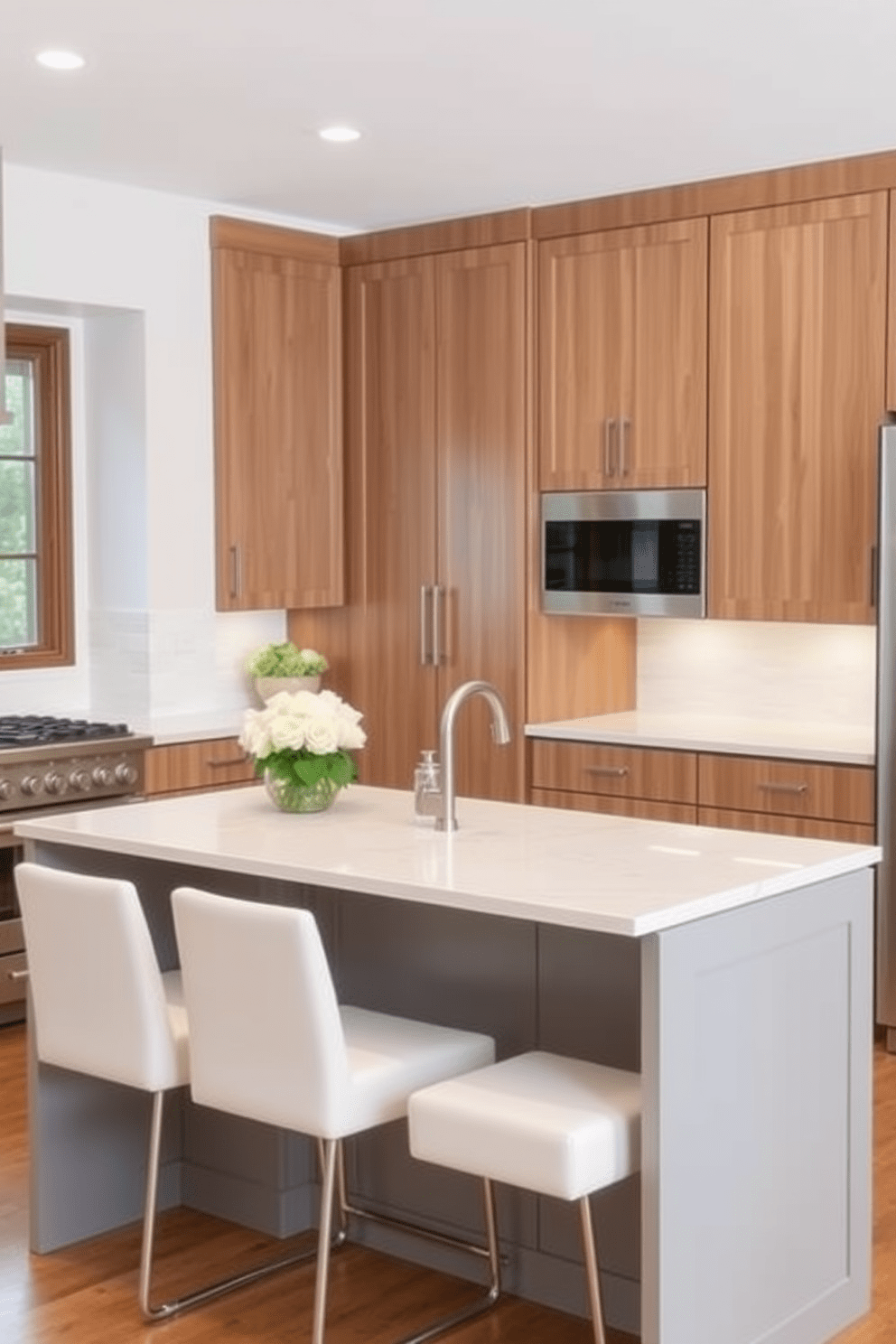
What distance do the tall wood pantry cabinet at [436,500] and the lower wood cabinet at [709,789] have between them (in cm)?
19

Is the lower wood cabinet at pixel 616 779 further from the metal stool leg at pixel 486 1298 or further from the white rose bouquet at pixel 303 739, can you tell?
the metal stool leg at pixel 486 1298

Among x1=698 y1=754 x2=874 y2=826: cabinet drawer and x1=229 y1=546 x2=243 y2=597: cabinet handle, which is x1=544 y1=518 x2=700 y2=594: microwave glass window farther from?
x1=229 y1=546 x2=243 y2=597: cabinet handle

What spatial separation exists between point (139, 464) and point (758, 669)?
2.21 meters

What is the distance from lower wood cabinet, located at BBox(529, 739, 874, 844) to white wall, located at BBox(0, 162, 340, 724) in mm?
1283

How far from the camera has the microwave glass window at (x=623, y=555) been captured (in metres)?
5.71

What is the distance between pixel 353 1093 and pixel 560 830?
83cm

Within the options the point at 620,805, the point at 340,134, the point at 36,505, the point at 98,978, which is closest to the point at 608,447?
the point at 620,805

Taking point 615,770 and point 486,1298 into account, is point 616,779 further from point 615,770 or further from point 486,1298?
point 486,1298

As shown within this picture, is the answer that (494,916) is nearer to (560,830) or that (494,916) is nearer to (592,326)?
(560,830)

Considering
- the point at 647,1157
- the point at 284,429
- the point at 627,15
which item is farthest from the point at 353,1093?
the point at 284,429

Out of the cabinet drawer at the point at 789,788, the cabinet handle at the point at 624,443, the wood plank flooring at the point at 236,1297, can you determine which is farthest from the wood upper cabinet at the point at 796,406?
the wood plank flooring at the point at 236,1297

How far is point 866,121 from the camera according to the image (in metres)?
4.83

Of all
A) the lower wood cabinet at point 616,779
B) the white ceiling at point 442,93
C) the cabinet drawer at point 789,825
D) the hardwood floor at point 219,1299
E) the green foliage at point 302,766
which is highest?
the white ceiling at point 442,93

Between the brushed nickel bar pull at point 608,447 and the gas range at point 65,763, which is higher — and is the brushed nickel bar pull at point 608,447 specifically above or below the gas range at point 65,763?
above
